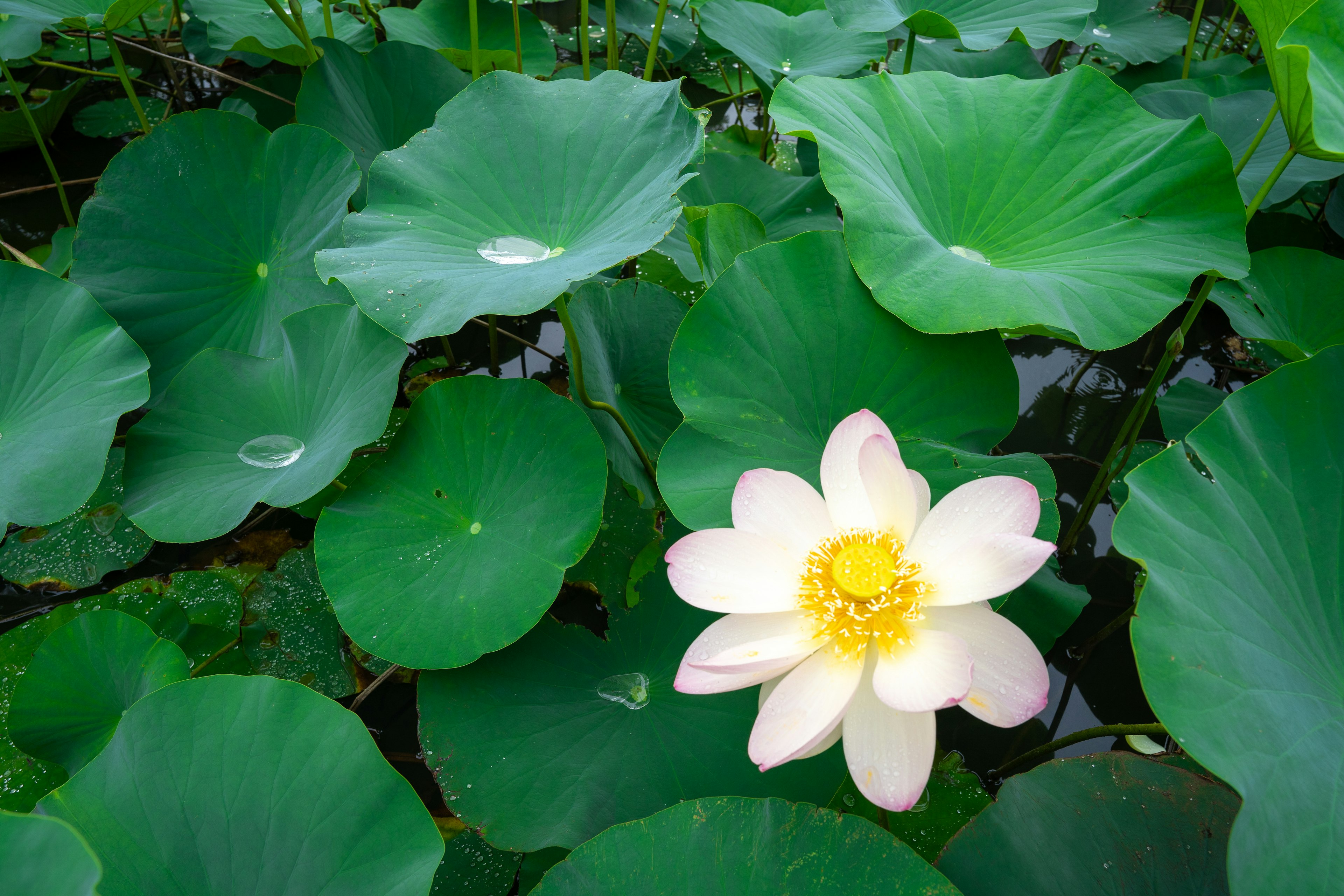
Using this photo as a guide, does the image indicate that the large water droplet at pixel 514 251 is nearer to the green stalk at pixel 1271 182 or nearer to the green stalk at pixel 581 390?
the green stalk at pixel 581 390

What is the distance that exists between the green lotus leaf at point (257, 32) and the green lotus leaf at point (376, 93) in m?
0.16

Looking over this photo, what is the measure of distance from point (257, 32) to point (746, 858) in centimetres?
237

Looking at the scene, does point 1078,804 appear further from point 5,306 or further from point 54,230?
point 54,230

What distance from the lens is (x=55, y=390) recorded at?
4.14 feet

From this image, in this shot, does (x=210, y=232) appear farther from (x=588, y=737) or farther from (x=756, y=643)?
(x=756, y=643)

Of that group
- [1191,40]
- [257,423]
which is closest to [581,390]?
[257,423]

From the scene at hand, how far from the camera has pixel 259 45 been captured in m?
2.00

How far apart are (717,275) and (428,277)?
453 mm

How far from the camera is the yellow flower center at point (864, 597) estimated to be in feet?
2.43

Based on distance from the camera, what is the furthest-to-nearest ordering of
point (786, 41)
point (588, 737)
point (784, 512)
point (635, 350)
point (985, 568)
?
point (786, 41), point (635, 350), point (588, 737), point (784, 512), point (985, 568)

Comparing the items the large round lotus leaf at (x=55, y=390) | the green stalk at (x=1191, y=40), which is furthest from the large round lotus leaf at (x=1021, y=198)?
the large round lotus leaf at (x=55, y=390)

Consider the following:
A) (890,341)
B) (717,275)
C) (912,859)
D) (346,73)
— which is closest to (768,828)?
(912,859)

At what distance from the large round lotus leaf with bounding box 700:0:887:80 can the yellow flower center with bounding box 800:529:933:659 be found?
4.63ft

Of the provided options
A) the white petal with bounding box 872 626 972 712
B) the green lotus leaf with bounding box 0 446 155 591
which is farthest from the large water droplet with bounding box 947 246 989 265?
the green lotus leaf with bounding box 0 446 155 591
